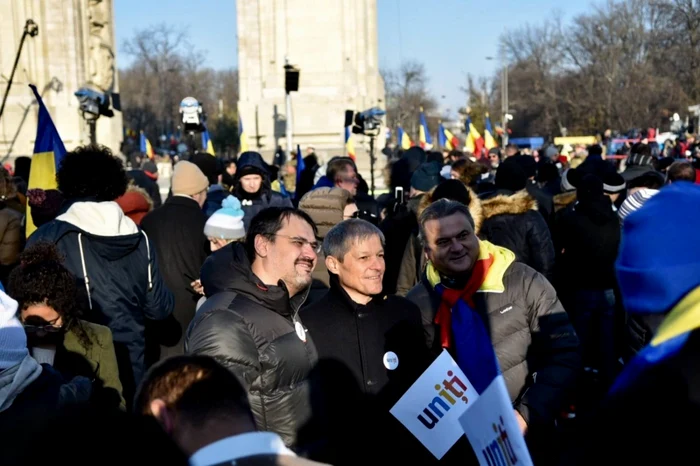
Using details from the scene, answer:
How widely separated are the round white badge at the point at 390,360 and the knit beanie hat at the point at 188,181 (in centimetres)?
374

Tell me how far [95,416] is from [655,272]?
1.22 meters

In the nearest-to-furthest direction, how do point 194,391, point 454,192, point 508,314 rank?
1. point 194,391
2. point 508,314
3. point 454,192

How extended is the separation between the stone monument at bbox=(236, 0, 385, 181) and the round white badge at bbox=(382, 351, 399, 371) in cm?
2163

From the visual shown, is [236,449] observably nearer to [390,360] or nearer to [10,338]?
[10,338]

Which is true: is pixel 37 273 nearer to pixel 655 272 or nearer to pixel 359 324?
pixel 359 324

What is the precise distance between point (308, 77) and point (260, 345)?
22561 mm

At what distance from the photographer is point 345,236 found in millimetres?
4301

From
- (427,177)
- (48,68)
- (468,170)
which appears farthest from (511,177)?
(48,68)

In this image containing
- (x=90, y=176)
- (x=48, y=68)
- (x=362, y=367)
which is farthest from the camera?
(x=48, y=68)

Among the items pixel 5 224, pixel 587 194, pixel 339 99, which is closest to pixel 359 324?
pixel 5 224

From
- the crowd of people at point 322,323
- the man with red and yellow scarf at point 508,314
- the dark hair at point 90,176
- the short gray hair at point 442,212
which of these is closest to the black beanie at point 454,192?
the crowd of people at point 322,323

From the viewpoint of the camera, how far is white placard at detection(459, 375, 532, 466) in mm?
2334

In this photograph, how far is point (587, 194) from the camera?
8.18 metres

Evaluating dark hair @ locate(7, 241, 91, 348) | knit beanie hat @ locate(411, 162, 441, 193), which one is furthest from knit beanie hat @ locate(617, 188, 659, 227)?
dark hair @ locate(7, 241, 91, 348)
